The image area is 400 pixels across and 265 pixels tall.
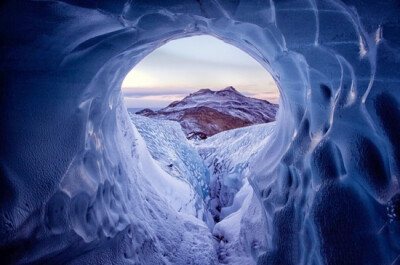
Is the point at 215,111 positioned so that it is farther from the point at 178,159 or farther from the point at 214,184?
the point at 178,159

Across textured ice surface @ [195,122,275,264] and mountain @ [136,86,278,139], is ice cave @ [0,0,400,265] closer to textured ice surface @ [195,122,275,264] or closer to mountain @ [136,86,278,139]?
textured ice surface @ [195,122,275,264]

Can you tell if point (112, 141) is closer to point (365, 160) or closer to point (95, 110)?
point (95, 110)

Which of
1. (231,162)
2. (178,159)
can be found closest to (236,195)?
(231,162)

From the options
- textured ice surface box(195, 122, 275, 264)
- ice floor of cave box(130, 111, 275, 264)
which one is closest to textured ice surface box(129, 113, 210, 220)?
ice floor of cave box(130, 111, 275, 264)

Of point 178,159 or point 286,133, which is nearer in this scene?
point 286,133

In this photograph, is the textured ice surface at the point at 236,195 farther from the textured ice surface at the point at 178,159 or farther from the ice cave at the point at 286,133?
the ice cave at the point at 286,133

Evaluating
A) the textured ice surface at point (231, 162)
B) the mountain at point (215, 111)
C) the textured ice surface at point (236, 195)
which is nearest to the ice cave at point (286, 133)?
the textured ice surface at point (236, 195)

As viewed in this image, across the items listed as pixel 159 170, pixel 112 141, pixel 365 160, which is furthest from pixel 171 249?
pixel 365 160
